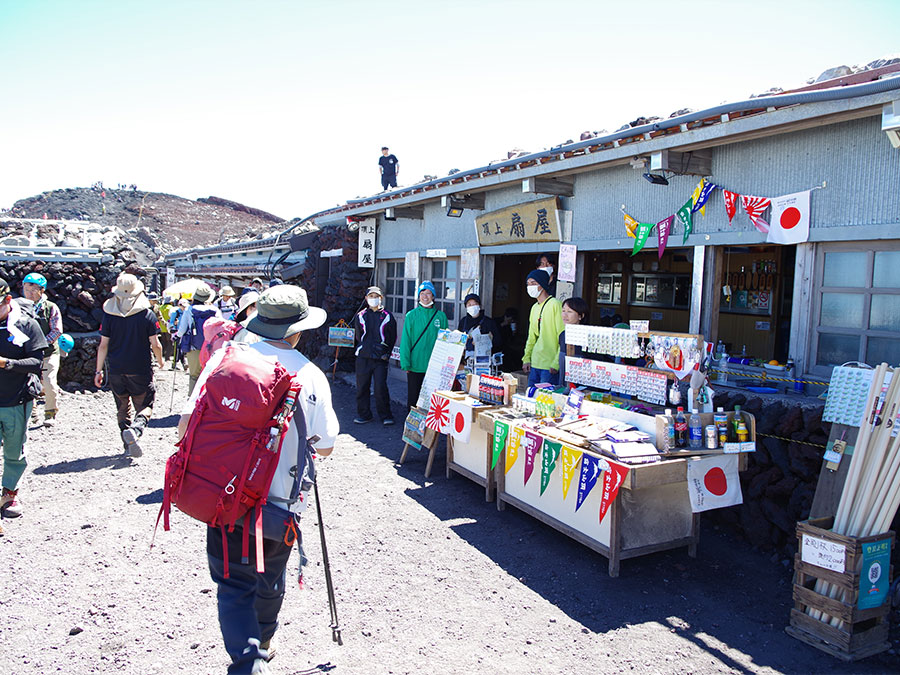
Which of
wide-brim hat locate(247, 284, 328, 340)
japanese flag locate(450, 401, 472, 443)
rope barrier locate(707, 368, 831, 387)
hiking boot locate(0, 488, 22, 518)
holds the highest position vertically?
wide-brim hat locate(247, 284, 328, 340)

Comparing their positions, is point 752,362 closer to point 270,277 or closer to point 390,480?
point 390,480

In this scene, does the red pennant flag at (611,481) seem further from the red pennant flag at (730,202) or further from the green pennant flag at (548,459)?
the red pennant flag at (730,202)

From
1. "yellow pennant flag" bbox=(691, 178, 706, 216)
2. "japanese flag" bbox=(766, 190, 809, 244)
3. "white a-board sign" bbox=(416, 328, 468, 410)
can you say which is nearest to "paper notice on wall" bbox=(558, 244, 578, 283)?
"white a-board sign" bbox=(416, 328, 468, 410)

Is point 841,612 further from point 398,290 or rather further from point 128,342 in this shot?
point 398,290

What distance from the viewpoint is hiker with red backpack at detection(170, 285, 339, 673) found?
259cm

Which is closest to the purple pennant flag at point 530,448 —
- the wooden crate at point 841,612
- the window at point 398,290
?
the wooden crate at point 841,612

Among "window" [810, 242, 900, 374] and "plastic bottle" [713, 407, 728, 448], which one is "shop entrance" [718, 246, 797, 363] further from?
"plastic bottle" [713, 407, 728, 448]

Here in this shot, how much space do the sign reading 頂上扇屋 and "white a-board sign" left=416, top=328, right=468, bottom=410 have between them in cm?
187

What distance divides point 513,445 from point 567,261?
295 cm

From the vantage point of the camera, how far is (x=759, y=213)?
544 cm

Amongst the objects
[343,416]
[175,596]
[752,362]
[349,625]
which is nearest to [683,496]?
[752,362]

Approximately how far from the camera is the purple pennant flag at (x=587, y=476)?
4.57 metres

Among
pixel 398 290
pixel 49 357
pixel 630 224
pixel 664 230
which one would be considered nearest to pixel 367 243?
pixel 398 290

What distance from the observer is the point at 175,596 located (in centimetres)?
415
